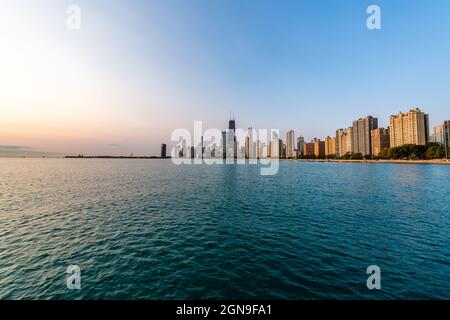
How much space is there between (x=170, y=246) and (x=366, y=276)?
51.1ft

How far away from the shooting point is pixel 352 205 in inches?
1341

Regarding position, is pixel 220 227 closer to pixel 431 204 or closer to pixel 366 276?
pixel 366 276
